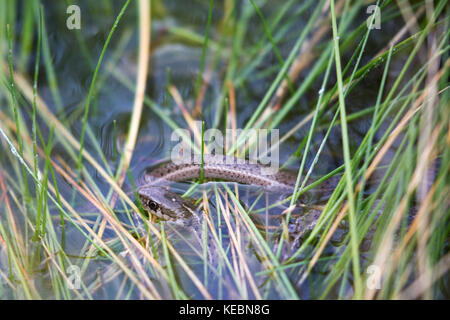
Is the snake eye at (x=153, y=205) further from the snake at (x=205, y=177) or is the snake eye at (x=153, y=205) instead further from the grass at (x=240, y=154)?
the grass at (x=240, y=154)

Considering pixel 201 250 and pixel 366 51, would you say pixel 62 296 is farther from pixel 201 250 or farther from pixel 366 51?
pixel 366 51

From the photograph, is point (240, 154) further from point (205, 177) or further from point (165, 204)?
point (165, 204)

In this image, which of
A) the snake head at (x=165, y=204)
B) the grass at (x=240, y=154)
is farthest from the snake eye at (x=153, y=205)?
the grass at (x=240, y=154)

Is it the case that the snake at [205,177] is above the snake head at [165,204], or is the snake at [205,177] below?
above

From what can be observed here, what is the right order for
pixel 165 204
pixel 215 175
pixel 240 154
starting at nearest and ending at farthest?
pixel 165 204 → pixel 215 175 → pixel 240 154

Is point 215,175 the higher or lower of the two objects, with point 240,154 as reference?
lower

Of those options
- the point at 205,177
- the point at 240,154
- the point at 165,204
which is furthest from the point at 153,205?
the point at 240,154

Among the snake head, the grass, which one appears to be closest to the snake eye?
the snake head
